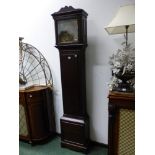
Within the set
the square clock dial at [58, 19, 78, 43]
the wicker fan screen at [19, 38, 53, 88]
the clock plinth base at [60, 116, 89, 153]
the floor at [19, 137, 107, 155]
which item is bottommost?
the floor at [19, 137, 107, 155]

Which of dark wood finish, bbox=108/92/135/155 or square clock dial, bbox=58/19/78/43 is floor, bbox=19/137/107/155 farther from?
square clock dial, bbox=58/19/78/43

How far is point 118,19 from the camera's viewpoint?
5.52 feet

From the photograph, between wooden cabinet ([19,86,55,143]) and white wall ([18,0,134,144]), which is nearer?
white wall ([18,0,134,144])

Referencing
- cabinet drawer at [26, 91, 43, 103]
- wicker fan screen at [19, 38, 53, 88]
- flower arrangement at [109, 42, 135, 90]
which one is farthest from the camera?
wicker fan screen at [19, 38, 53, 88]

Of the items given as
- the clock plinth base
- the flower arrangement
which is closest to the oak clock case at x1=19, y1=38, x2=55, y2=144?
the clock plinth base

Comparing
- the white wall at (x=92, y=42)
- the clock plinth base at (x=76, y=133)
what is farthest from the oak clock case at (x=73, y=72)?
the white wall at (x=92, y=42)

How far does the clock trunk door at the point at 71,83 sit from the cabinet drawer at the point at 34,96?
0.39 metres

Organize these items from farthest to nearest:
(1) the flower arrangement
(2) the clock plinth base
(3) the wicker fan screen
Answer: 1. (3) the wicker fan screen
2. (2) the clock plinth base
3. (1) the flower arrangement

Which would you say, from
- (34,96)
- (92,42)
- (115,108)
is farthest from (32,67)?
(115,108)

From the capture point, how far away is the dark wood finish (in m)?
1.75

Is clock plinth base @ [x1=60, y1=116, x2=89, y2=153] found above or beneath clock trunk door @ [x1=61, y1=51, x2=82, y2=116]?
beneath
